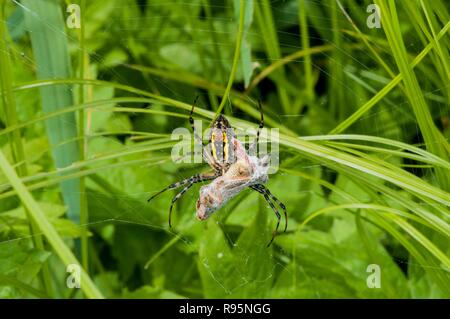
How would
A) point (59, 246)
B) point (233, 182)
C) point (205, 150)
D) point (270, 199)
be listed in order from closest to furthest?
point (59, 246) < point (233, 182) < point (205, 150) < point (270, 199)

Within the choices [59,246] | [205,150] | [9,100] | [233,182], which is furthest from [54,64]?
[59,246]

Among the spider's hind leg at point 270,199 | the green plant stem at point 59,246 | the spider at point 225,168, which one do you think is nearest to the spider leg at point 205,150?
the spider at point 225,168

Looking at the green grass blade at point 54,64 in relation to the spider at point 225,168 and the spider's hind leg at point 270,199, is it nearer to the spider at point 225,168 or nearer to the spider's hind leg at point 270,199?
the spider at point 225,168

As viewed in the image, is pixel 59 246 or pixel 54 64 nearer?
pixel 59 246

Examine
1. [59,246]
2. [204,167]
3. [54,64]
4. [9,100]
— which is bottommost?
[59,246]

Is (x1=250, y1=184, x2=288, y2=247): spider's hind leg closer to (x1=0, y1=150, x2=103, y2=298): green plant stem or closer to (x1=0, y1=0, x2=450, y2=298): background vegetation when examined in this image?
(x1=0, y1=0, x2=450, y2=298): background vegetation

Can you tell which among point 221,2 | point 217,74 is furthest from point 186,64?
point 221,2

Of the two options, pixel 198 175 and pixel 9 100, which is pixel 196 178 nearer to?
pixel 198 175

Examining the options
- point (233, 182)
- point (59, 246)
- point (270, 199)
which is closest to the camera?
point (59, 246)
